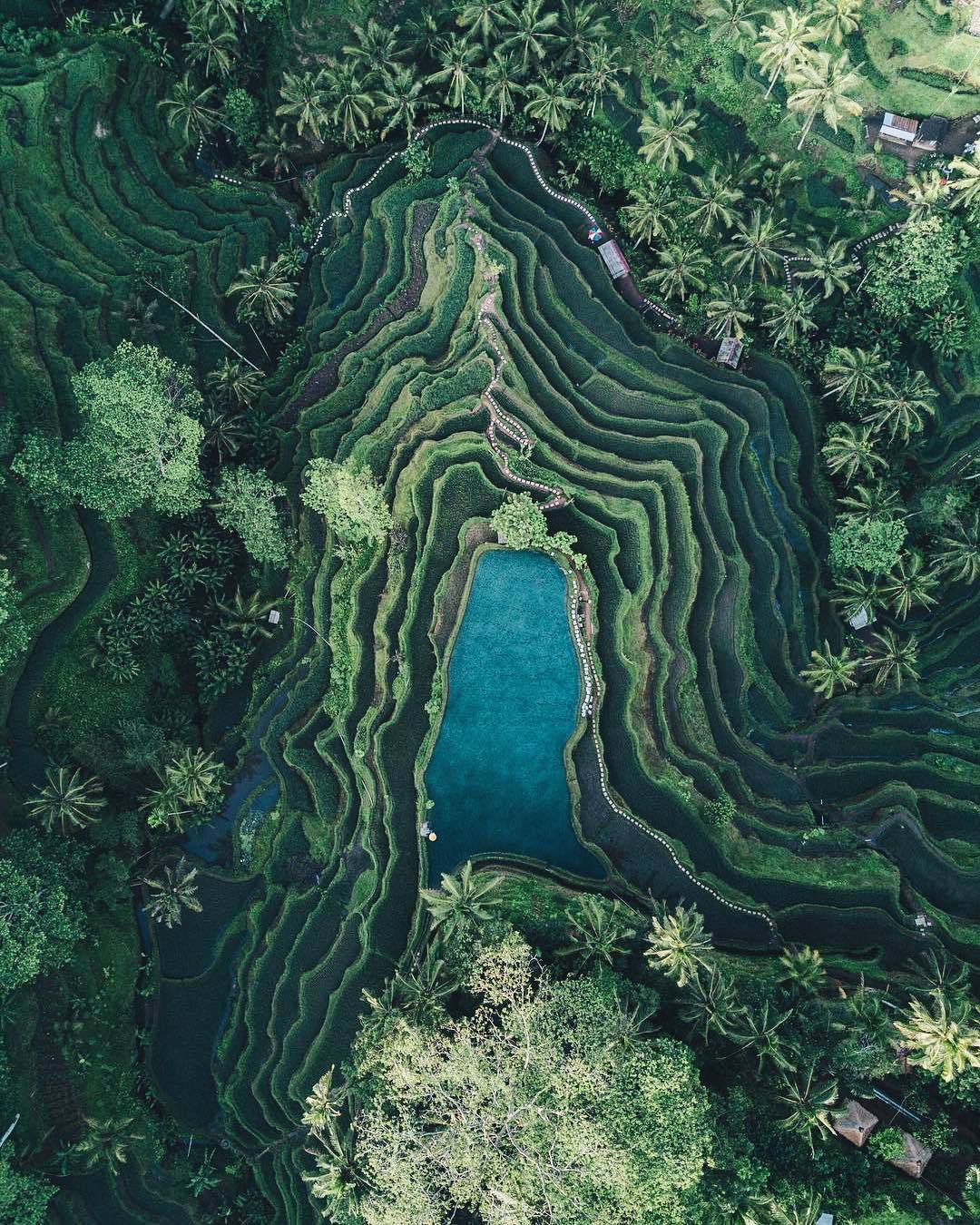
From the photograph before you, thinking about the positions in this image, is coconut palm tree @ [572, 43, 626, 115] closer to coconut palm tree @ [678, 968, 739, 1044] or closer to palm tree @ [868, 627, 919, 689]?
palm tree @ [868, 627, 919, 689]

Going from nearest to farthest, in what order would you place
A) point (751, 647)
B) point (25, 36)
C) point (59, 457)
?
point (59, 457)
point (751, 647)
point (25, 36)

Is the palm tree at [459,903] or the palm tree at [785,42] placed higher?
the palm tree at [785,42]

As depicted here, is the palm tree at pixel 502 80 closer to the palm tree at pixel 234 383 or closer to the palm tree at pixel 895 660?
the palm tree at pixel 234 383

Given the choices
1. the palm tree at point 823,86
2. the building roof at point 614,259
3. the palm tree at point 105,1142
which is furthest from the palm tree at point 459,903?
the palm tree at point 823,86

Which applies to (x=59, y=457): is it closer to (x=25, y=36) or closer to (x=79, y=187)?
(x=79, y=187)

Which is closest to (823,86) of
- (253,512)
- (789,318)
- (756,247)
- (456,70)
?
(756,247)

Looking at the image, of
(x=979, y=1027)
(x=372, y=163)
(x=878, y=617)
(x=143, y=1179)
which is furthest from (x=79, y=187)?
(x=979, y=1027)
